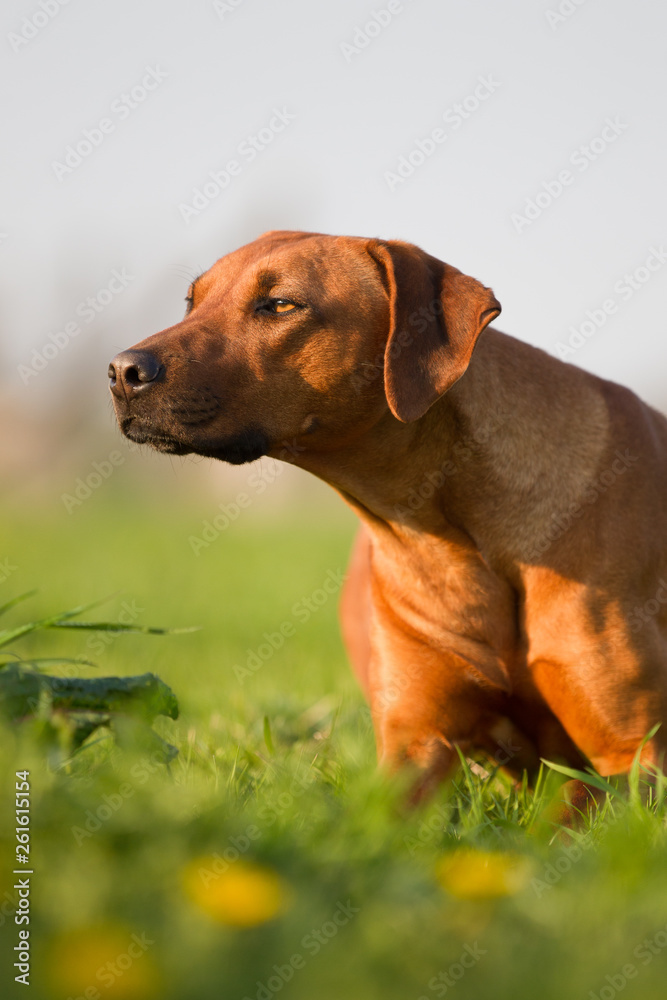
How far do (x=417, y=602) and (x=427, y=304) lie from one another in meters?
1.06

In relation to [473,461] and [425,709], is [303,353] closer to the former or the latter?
[473,461]

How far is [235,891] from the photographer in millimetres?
1491

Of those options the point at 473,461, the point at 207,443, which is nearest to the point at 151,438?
the point at 207,443

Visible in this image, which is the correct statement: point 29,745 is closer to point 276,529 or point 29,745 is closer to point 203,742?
point 203,742

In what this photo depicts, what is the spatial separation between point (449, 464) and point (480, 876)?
1.94 metres

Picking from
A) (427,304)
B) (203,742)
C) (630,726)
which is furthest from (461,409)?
(203,742)

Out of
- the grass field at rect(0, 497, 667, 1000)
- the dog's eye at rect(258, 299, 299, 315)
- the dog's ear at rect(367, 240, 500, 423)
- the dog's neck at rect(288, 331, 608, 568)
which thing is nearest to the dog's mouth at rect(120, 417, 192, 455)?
the dog's neck at rect(288, 331, 608, 568)

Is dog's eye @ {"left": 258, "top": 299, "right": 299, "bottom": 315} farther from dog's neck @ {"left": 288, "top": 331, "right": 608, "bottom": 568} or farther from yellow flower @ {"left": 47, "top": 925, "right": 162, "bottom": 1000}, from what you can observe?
yellow flower @ {"left": 47, "top": 925, "right": 162, "bottom": 1000}

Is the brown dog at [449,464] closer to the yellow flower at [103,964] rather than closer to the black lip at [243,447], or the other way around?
the black lip at [243,447]

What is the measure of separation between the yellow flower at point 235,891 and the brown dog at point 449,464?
5.69 ft

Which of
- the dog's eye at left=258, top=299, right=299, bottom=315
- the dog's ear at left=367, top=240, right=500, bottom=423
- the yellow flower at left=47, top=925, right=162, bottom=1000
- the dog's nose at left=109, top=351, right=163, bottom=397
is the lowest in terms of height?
the dog's nose at left=109, top=351, right=163, bottom=397

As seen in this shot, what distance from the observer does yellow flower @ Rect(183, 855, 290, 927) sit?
1.44m

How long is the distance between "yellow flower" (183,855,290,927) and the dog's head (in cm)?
173

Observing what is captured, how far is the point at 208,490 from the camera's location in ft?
97.0
